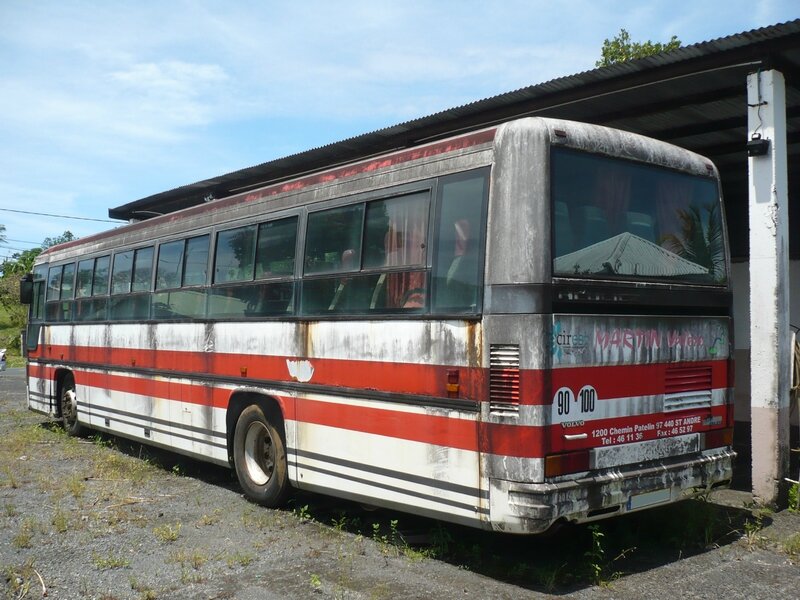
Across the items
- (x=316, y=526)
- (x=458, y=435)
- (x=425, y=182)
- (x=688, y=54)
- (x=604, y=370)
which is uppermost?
(x=688, y=54)

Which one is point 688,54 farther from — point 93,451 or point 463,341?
point 93,451

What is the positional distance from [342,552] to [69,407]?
810cm

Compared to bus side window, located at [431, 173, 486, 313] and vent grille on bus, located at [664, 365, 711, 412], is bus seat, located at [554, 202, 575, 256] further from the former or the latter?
vent grille on bus, located at [664, 365, 711, 412]

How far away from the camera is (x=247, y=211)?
851cm

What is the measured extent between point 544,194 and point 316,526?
360 cm

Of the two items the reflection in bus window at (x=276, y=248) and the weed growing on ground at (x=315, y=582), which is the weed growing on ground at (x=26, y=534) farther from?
the reflection in bus window at (x=276, y=248)

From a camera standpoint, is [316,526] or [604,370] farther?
[316,526]

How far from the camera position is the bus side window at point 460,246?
5.71m

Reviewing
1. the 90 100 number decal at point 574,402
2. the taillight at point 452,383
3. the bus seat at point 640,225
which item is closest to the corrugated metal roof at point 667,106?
the bus seat at point 640,225

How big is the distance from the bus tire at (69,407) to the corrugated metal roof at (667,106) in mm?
4993

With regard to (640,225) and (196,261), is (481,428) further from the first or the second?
(196,261)

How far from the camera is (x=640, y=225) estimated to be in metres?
6.17

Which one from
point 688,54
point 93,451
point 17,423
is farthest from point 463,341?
point 17,423

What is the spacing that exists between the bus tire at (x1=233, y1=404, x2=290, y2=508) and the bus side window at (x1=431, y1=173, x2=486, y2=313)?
9.01ft
